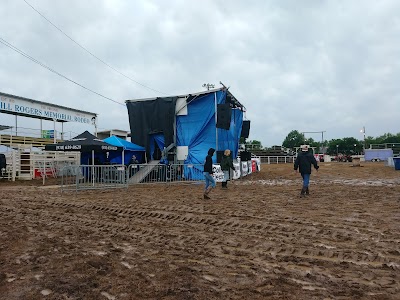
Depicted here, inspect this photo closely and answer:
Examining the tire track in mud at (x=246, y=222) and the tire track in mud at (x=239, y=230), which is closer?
the tire track in mud at (x=239, y=230)

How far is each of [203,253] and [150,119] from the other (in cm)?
1808

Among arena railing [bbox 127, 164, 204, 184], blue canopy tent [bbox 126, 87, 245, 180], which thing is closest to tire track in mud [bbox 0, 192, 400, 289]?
arena railing [bbox 127, 164, 204, 184]

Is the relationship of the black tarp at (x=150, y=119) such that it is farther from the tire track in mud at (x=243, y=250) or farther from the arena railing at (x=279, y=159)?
the arena railing at (x=279, y=159)

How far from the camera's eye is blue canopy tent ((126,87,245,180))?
67.3ft

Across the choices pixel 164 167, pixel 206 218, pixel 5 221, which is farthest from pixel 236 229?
pixel 164 167

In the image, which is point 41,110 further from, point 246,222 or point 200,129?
point 246,222

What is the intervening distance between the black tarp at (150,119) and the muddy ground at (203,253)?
12954mm

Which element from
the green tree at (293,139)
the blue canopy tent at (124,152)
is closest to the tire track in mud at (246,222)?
the blue canopy tent at (124,152)

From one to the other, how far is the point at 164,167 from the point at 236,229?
1182 centimetres

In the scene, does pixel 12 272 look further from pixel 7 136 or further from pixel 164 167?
pixel 7 136

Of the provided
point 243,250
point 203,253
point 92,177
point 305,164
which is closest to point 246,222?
point 243,250

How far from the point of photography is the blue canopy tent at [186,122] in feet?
67.3

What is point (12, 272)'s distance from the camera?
428 centimetres

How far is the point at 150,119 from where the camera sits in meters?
22.4
